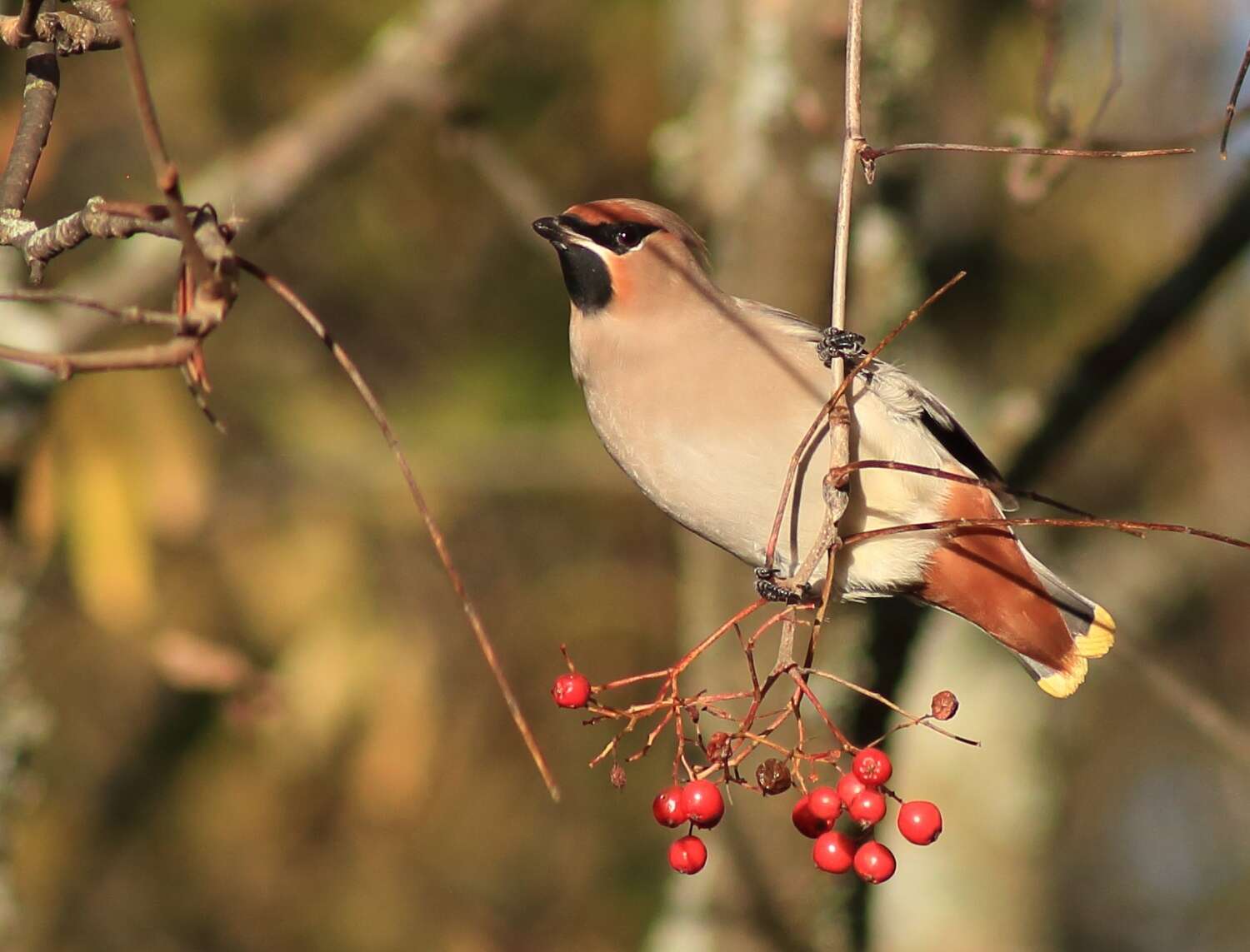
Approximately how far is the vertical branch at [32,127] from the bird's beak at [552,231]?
157 cm

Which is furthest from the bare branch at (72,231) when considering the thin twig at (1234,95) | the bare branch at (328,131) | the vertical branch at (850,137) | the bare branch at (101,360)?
the bare branch at (328,131)

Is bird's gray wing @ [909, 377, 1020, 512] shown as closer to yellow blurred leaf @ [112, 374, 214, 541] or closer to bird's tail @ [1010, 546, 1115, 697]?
bird's tail @ [1010, 546, 1115, 697]

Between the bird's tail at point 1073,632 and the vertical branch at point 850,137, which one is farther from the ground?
the vertical branch at point 850,137

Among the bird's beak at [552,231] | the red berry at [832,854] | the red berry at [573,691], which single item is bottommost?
the red berry at [832,854]

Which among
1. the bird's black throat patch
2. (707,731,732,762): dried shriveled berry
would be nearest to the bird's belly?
the bird's black throat patch

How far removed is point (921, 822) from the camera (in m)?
2.54

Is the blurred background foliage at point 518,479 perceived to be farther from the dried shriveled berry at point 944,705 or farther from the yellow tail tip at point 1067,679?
the dried shriveled berry at point 944,705

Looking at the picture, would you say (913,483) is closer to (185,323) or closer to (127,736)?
(185,323)

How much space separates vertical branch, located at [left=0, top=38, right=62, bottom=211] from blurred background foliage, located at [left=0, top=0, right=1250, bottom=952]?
89.9 inches

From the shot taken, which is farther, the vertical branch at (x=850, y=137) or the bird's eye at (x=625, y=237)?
the bird's eye at (x=625, y=237)

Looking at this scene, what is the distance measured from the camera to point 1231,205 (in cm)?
417

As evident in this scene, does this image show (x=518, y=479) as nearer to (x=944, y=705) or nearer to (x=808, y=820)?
(x=808, y=820)

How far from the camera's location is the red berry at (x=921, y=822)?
2.52 metres

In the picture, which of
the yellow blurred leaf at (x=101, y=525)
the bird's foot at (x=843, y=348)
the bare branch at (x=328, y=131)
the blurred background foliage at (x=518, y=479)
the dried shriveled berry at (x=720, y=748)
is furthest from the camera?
→ the bare branch at (x=328, y=131)
